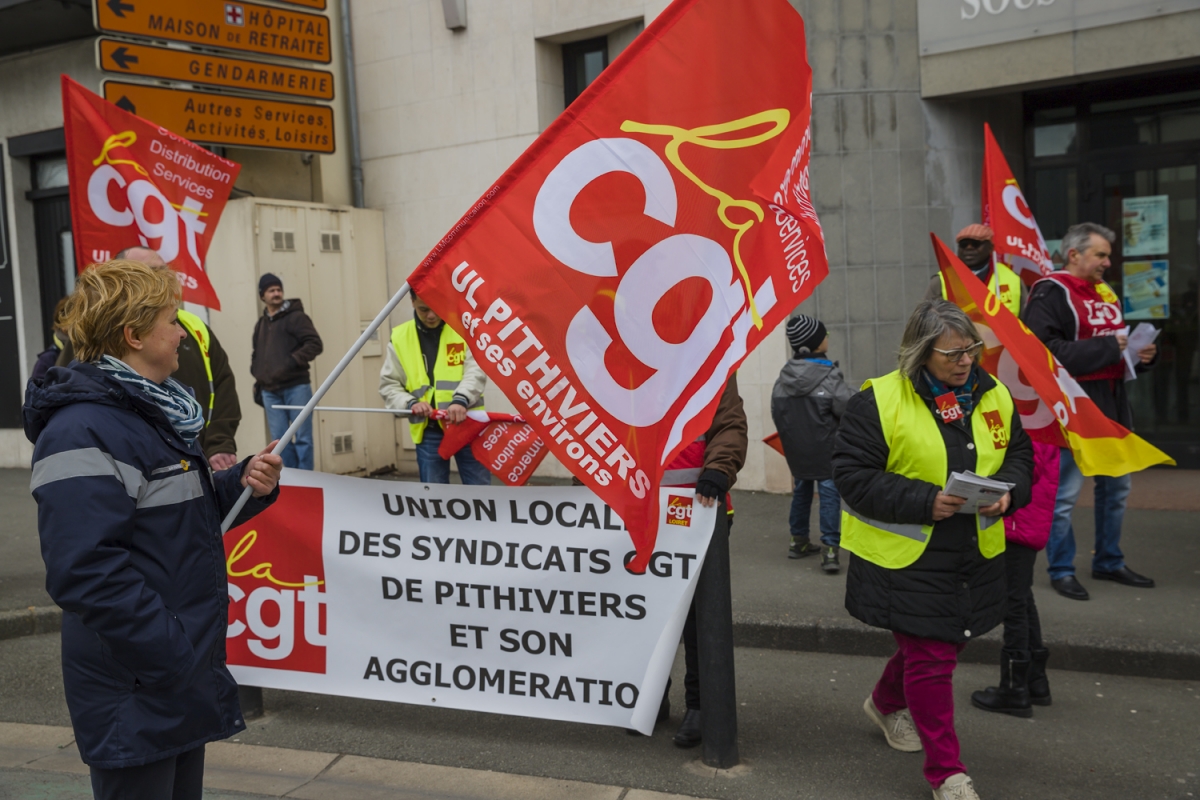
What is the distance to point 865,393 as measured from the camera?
386 cm

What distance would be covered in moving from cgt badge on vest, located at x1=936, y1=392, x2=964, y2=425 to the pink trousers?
0.76 metres

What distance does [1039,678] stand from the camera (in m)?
4.70

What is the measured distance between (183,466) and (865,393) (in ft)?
7.58

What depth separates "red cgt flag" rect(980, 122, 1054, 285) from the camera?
6.09 metres

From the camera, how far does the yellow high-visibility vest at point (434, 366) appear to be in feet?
21.1

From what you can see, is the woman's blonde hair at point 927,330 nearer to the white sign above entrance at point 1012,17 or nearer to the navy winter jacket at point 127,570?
the navy winter jacket at point 127,570

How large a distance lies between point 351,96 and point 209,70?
5.23 feet

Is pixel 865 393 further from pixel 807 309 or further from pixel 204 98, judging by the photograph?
pixel 204 98

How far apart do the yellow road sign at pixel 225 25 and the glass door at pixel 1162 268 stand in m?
7.32

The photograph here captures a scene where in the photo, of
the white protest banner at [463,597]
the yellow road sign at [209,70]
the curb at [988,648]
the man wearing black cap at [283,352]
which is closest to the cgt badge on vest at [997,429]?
the white protest banner at [463,597]

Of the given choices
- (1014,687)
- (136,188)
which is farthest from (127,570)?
(136,188)

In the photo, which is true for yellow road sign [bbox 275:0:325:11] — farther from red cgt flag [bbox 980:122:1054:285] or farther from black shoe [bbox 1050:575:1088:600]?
black shoe [bbox 1050:575:1088:600]

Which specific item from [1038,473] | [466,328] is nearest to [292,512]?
[466,328]

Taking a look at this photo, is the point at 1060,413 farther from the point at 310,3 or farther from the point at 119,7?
the point at 310,3
